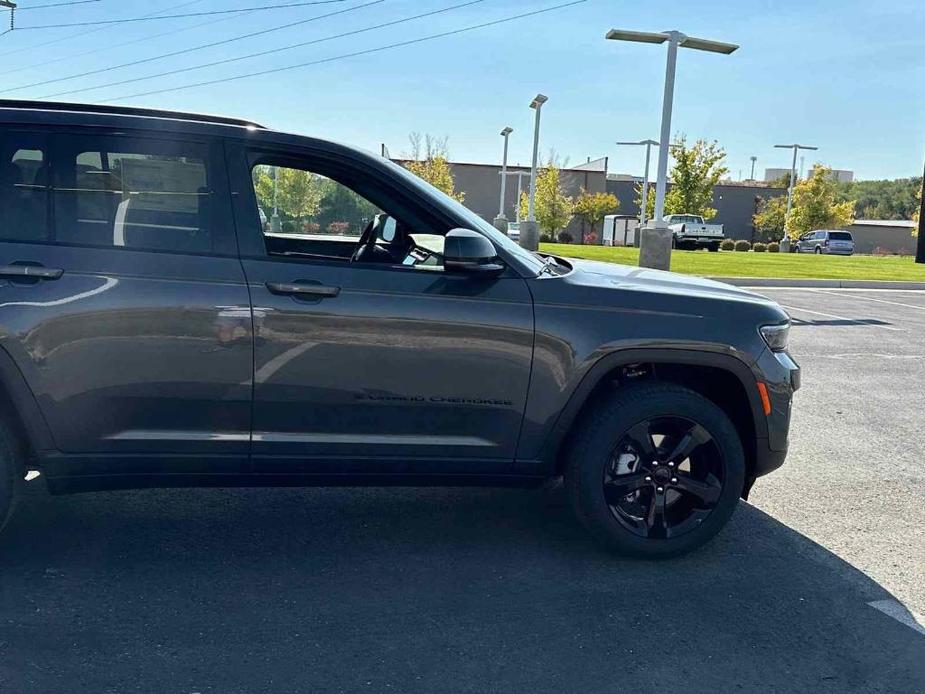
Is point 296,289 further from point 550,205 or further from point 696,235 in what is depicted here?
point 550,205

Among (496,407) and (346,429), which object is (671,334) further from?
(346,429)

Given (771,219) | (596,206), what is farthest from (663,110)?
(771,219)

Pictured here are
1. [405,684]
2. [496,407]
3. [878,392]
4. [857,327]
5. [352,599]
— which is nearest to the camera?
[405,684]

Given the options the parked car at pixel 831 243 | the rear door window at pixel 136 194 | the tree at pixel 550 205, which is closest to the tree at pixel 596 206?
the tree at pixel 550 205

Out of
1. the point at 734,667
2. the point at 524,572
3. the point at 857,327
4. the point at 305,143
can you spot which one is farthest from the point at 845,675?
the point at 857,327

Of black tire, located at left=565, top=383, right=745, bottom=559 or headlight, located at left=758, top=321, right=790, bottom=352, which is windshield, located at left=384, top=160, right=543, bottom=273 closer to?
black tire, located at left=565, top=383, right=745, bottom=559

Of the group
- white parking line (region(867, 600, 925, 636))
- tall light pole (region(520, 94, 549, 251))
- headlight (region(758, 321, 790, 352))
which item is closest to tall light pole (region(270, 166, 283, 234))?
headlight (region(758, 321, 790, 352))

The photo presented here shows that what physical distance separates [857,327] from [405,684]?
11.0 meters

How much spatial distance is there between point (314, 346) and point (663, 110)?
13711 millimetres

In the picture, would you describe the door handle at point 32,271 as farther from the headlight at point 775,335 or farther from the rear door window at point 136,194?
the headlight at point 775,335

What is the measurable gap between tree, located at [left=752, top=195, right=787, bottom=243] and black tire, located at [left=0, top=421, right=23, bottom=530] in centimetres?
6702

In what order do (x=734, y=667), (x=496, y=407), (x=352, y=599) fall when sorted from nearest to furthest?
1. (x=734, y=667)
2. (x=352, y=599)
3. (x=496, y=407)

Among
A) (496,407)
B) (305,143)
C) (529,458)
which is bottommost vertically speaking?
Result: (529,458)

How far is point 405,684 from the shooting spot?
9.35 feet
